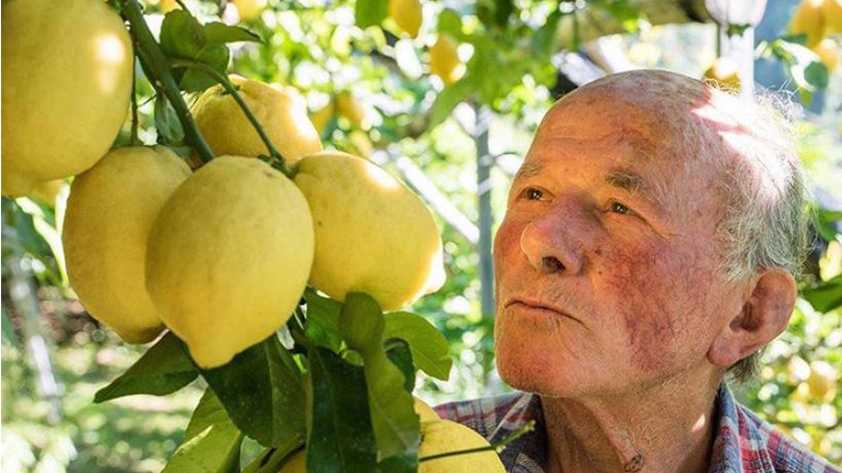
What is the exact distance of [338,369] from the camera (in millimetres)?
575

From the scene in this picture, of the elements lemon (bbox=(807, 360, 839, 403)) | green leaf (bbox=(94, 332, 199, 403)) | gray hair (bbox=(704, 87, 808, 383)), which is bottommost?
lemon (bbox=(807, 360, 839, 403))

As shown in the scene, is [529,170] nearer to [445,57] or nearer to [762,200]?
[762,200]

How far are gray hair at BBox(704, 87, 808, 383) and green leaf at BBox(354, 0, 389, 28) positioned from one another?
19.5 inches

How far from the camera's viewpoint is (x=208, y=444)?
68 centimetres

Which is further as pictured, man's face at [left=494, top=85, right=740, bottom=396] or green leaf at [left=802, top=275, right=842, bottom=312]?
green leaf at [left=802, top=275, right=842, bottom=312]

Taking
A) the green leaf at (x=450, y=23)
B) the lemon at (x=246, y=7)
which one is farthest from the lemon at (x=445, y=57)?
the lemon at (x=246, y=7)

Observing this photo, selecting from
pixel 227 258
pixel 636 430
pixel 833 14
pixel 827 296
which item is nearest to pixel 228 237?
pixel 227 258

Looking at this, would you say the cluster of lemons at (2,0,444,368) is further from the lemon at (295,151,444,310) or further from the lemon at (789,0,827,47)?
the lemon at (789,0,827,47)

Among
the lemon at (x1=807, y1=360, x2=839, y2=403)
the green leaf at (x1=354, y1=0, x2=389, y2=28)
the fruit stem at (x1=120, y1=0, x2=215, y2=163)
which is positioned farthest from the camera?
the lemon at (x1=807, y1=360, x2=839, y2=403)

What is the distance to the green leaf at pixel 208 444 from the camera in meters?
0.67

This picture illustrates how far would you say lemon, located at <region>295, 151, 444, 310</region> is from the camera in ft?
1.77

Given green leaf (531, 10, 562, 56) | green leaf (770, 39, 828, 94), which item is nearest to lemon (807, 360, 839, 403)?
green leaf (770, 39, 828, 94)

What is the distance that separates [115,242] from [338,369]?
4.6 inches

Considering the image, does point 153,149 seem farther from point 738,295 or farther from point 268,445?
point 738,295
